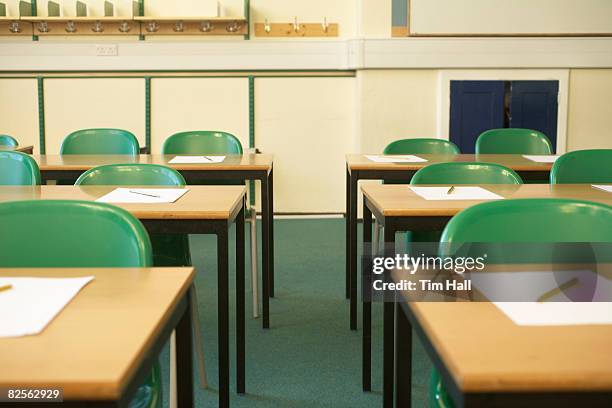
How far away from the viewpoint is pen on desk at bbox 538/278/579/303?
1.27m

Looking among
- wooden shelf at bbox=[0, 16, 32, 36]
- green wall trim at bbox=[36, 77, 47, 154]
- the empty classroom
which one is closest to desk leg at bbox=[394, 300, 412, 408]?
the empty classroom

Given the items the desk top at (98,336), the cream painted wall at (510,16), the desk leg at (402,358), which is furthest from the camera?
the cream painted wall at (510,16)

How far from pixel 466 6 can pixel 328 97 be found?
131 centimetres

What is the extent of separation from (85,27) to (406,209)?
4358mm

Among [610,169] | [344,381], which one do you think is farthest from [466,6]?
[344,381]

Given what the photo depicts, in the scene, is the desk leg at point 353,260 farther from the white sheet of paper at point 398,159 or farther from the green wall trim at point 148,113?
the green wall trim at point 148,113

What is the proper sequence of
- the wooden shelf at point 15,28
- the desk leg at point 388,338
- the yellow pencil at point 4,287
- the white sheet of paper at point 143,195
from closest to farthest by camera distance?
the yellow pencil at point 4,287 → the desk leg at point 388,338 → the white sheet of paper at point 143,195 → the wooden shelf at point 15,28

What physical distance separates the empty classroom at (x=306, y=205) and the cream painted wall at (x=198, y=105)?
0.7 inches

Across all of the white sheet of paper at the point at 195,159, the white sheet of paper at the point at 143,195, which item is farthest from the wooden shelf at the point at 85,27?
the white sheet of paper at the point at 143,195

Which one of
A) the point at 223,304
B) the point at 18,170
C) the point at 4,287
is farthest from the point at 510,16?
the point at 4,287

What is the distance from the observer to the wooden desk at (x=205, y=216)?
2.09 metres

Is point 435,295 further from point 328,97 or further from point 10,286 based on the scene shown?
point 328,97

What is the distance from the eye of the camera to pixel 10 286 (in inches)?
49.1

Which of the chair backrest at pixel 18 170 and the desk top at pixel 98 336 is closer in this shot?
the desk top at pixel 98 336
